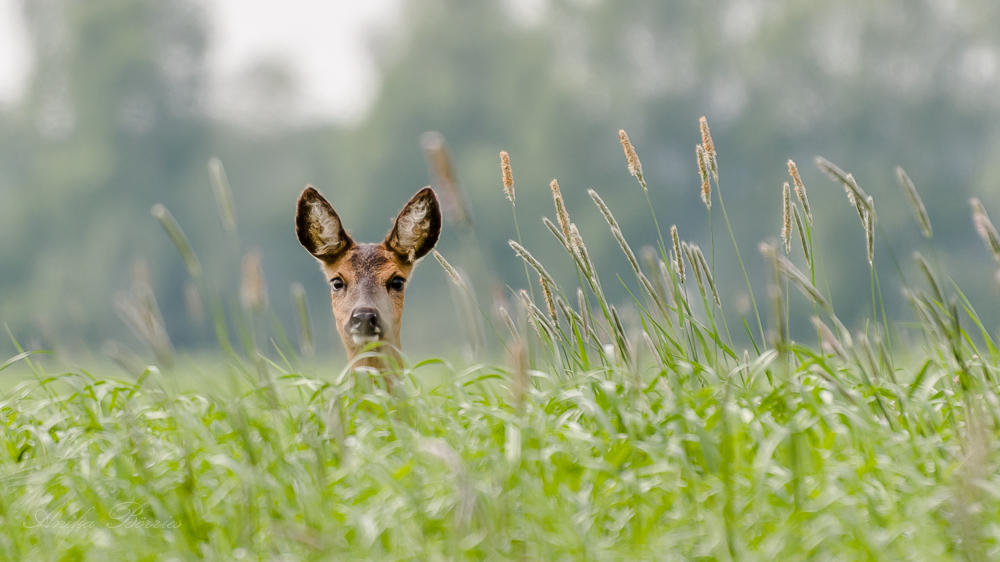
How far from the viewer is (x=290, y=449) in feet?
11.6

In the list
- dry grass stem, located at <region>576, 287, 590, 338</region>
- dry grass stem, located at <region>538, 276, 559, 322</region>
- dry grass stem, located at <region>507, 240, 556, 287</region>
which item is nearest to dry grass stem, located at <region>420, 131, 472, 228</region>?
dry grass stem, located at <region>507, 240, 556, 287</region>

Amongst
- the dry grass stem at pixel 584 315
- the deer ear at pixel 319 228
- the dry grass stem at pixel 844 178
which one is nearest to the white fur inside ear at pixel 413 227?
the deer ear at pixel 319 228

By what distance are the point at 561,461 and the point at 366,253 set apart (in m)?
2.53

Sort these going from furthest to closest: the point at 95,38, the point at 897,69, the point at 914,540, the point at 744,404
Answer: the point at 95,38
the point at 897,69
the point at 744,404
the point at 914,540

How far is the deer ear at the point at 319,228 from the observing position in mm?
5137

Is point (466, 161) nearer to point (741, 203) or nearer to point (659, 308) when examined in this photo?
point (741, 203)

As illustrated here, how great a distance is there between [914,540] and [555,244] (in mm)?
27486

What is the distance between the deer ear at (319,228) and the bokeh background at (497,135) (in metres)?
22.1

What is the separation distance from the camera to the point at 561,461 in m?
3.23

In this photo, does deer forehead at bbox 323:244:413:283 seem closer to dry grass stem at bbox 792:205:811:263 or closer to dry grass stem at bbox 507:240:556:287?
dry grass stem at bbox 507:240:556:287

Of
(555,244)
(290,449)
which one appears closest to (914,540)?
(290,449)

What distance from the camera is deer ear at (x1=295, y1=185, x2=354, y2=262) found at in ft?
16.9

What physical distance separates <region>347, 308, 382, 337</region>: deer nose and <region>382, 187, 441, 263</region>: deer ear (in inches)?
24.8

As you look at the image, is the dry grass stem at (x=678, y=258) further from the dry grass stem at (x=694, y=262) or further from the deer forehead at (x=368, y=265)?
the deer forehead at (x=368, y=265)
